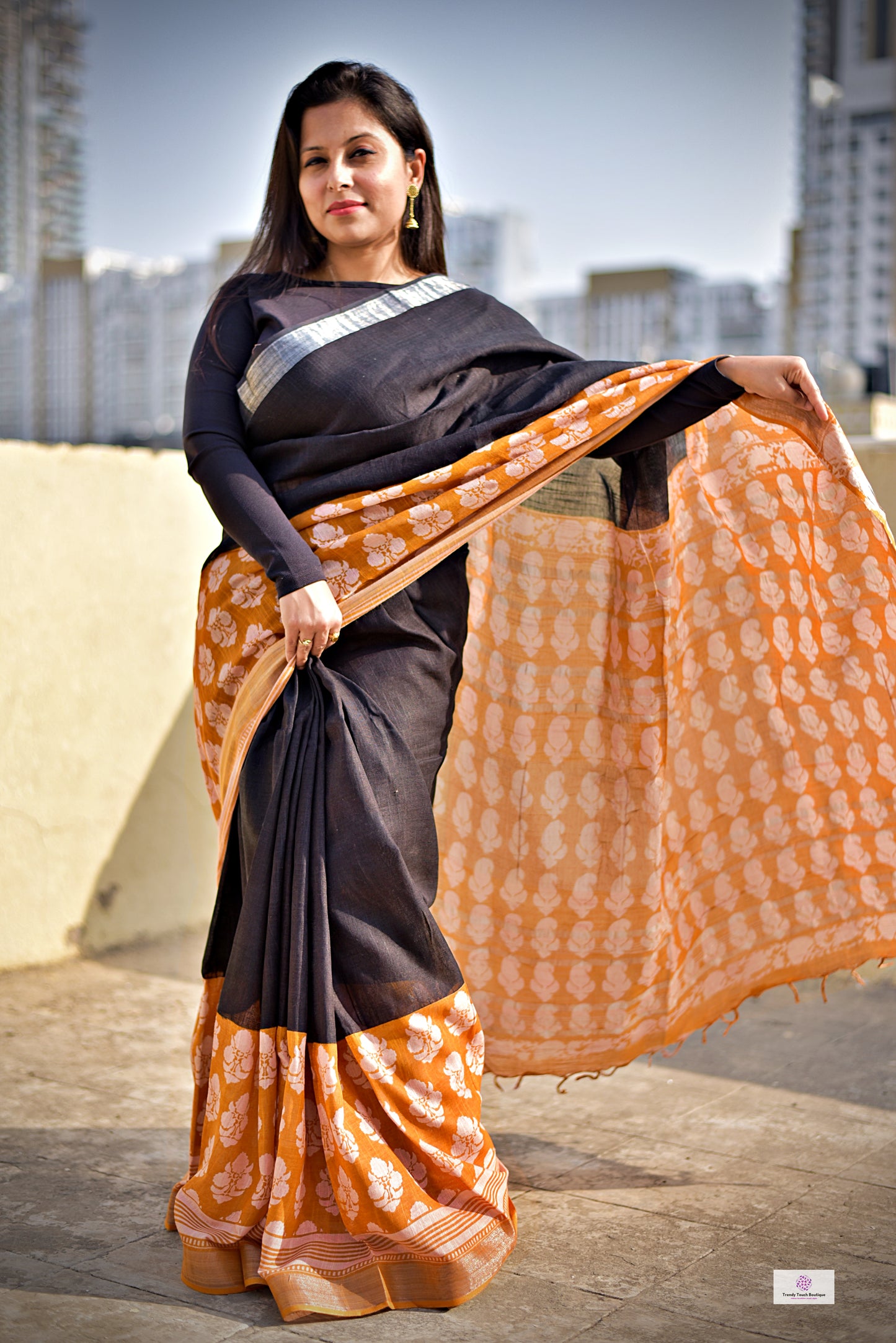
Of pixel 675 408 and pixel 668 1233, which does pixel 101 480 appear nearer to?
pixel 675 408

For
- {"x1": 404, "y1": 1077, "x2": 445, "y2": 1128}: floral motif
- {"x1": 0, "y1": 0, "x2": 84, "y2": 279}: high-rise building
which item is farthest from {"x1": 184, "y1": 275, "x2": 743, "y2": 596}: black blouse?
{"x1": 0, "y1": 0, "x2": 84, "y2": 279}: high-rise building

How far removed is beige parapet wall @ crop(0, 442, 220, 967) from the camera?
3592 millimetres

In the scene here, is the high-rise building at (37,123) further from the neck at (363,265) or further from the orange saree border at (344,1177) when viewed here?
the orange saree border at (344,1177)

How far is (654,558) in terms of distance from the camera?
2432 mm

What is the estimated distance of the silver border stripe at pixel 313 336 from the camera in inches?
82.1

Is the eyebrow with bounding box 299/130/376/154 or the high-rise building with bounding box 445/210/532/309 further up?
the high-rise building with bounding box 445/210/532/309

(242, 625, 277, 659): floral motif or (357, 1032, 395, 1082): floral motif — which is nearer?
(357, 1032, 395, 1082): floral motif

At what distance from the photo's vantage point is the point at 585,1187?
2.32 metres

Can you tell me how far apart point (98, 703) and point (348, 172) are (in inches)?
79.7

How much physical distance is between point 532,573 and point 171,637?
1.74 metres

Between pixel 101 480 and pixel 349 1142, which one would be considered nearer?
pixel 349 1142

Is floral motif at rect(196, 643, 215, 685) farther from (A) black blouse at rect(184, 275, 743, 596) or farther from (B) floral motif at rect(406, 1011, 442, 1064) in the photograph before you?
(B) floral motif at rect(406, 1011, 442, 1064)

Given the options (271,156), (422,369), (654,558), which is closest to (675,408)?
(654,558)

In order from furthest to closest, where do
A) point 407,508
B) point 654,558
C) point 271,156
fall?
point 654,558 < point 271,156 < point 407,508
